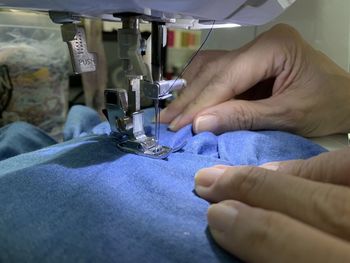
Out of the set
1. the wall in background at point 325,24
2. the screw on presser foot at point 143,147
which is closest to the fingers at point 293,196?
the screw on presser foot at point 143,147

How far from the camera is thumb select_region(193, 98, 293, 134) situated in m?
0.68

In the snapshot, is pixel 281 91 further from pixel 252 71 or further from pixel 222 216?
pixel 222 216

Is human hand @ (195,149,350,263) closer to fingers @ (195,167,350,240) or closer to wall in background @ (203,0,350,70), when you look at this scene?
fingers @ (195,167,350,240)

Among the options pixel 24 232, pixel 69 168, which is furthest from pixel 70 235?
pixel 69 168

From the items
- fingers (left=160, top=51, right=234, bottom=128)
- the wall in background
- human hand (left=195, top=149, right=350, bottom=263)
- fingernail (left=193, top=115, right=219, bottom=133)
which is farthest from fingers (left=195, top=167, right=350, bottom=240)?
the wall in background

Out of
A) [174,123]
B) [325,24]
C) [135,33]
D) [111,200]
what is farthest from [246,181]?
[325,24]

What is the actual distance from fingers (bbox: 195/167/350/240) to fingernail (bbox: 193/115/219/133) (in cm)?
29

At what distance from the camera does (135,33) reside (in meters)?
0.49

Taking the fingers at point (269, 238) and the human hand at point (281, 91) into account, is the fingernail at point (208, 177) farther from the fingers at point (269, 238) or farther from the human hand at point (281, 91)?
the human hand at point (281, 91)

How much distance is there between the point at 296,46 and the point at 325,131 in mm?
195

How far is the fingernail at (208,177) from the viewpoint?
16.1 inches

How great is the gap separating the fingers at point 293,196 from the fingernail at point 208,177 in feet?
0.07

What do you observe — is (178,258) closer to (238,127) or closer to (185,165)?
(185,165)

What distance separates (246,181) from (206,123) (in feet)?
1.04
